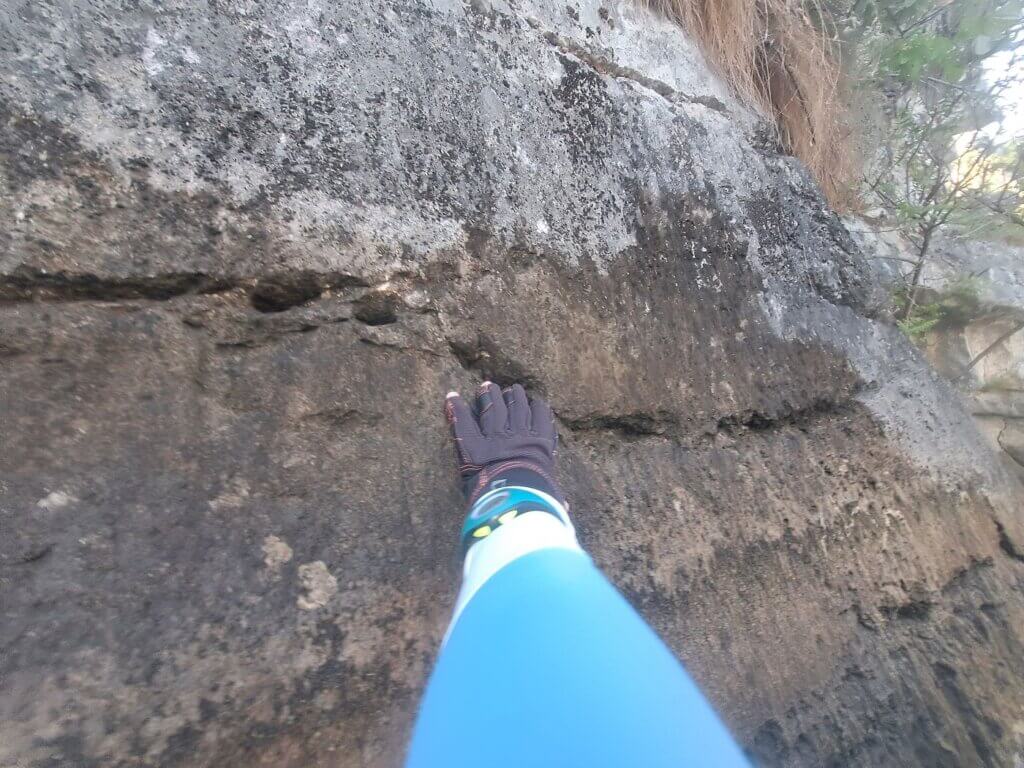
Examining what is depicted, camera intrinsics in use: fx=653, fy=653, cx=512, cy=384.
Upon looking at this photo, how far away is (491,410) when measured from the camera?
1.25 metres

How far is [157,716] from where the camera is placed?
0.86 metres

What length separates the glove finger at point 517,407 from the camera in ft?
4.12

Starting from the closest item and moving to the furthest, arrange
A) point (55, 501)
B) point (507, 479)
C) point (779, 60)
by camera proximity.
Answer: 1. point (55, 501)
2. point (507, 479)
3. point (779, 60)

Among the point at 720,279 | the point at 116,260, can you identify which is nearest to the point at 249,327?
the point at 116,260

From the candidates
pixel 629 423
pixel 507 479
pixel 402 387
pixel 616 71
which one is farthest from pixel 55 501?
pixel 616 71

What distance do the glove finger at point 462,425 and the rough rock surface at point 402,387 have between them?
0.15ft

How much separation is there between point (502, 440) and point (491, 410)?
8cm

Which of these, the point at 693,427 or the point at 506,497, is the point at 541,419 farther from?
the point at 693,427

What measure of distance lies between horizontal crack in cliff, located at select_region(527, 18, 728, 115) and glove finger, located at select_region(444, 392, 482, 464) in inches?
38.2

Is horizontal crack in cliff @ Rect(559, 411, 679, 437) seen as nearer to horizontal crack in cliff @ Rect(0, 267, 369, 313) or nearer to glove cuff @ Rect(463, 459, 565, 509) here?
glove cuff @ Rect(463, 459, 565, 509)

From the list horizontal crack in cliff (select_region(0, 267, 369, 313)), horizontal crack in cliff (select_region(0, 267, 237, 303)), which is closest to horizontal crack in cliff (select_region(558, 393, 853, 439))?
horizontal crack in cliff (select_region(0, 267, 369, 313))

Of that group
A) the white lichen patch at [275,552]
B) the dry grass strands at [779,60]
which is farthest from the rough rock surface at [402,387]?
the dry grass strands at [779,60]

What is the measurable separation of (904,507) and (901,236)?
2004mm

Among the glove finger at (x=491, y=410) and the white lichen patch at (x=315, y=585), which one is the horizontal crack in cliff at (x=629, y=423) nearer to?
the glove finger at (x=491, y=410)
